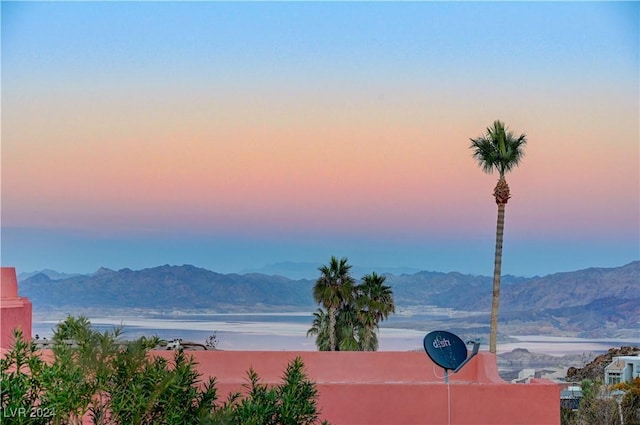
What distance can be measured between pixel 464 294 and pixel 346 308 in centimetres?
2522

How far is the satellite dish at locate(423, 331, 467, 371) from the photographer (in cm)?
1426

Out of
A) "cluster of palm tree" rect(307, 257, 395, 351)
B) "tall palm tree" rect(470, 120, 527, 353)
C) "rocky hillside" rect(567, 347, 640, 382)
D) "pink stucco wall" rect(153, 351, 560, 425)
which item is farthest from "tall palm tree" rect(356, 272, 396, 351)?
"pink stucco wall" rect(153, 351, 560, 425)

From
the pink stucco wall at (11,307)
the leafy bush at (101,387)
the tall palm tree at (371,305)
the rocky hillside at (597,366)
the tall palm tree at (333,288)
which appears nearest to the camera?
the leafy bush at (101,387)

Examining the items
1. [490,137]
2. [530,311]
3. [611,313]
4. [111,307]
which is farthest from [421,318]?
[490,137]

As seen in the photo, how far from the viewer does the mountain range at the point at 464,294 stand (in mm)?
59000

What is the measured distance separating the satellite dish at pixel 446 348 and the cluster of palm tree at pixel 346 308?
837 inches

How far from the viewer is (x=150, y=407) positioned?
7.42 m

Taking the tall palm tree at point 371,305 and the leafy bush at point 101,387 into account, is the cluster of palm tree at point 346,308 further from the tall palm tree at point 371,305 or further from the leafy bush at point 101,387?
the leafy bush at point 101,387

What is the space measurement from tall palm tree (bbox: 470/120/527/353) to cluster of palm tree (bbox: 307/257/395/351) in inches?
295

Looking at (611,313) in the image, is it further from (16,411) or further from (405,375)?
(16,411)

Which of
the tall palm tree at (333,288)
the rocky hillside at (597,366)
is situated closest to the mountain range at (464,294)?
the rocky hillside at (597,366)

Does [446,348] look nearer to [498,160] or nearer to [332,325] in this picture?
[498,160]

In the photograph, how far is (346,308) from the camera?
3647 centimetres

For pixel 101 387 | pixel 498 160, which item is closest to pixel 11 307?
pixel 101 387
